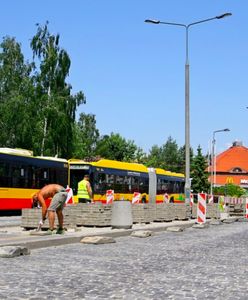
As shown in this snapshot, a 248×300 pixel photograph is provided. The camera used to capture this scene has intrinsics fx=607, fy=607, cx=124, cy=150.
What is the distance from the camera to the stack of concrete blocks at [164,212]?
25467mm

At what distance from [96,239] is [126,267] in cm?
474

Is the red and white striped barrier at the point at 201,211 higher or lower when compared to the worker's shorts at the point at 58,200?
lower

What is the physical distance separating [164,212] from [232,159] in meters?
102

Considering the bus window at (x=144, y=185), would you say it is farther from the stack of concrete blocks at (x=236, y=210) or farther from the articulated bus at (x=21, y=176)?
the articulated bus at (x=21, y=176)

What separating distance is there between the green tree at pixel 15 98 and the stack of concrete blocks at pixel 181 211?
80.3 ft

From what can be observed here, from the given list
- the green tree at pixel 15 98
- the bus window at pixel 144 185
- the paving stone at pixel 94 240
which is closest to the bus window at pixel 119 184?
the bus window at pixel 144 185

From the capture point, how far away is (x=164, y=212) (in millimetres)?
26031

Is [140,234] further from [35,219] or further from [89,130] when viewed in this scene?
[89,130]

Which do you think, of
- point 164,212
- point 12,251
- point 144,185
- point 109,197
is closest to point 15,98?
point 144,185

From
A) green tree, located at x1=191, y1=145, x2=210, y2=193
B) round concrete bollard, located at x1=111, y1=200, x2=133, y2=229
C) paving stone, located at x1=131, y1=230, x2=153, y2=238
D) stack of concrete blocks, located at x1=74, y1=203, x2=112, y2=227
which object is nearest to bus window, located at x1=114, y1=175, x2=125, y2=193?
stack of concrete blocks, located at x1=74, y1=203, x2=112, y2=227

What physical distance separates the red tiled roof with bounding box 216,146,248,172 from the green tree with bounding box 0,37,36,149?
76.4 metres

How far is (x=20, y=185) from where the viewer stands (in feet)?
99.3

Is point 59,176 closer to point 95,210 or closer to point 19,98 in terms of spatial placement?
point 95,210

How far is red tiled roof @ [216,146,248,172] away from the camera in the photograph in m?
124
